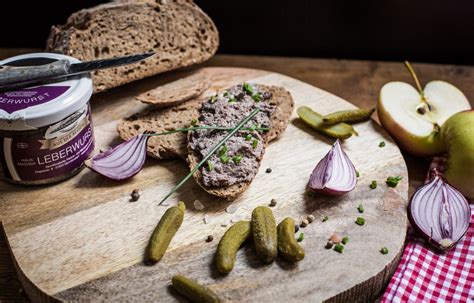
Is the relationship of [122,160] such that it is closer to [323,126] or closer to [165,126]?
[165,126]

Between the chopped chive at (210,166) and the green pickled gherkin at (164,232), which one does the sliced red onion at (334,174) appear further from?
the green pickled gherkin at (164,232)

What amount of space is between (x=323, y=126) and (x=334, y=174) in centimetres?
50

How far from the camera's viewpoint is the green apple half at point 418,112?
3352 millimetres

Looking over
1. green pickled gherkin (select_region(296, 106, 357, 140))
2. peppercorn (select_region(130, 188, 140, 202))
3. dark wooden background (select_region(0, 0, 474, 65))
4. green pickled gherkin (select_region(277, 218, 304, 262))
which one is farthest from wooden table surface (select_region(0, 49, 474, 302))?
peppercorn (select_region(130, 188, 140, 202))

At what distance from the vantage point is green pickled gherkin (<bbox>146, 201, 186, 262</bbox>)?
2.60 m

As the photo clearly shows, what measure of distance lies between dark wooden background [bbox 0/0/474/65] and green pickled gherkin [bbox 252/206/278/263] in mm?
1975

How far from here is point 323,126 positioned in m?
3.37

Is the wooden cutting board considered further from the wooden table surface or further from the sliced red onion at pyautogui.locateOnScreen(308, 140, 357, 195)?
the wooden table surface

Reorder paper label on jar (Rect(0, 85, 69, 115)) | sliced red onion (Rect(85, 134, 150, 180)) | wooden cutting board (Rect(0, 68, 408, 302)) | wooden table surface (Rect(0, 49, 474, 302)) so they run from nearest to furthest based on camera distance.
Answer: wooden cutting board (Rect(0, 68, 408, 302)) → paper label on jar (Rect(0, 85, 69, 115)) → sliced red onion (Rect(85, 134, 150, 180)) → wooden table surface (Rect(0, 49, 474, 302))

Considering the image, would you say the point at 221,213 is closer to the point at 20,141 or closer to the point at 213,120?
the point at 213,120

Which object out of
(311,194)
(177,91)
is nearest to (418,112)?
(311,194)

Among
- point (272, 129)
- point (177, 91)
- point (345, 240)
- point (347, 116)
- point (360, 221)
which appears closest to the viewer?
point (345, 240)

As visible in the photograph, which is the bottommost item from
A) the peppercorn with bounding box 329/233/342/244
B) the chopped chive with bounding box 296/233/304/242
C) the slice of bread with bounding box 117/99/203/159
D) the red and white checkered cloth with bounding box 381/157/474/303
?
the red and white checkered cloth with bounding box 381/157/474/303

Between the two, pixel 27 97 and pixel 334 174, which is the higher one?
pixel 27 97
